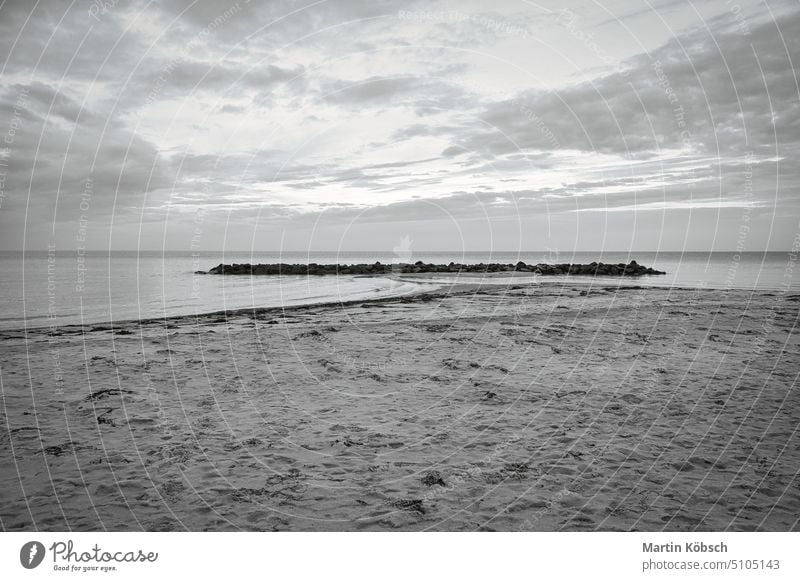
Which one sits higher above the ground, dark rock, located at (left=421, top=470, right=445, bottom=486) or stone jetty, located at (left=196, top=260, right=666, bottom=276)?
stone jetty, located at (left=196, top=260, right=666, bottom=276)

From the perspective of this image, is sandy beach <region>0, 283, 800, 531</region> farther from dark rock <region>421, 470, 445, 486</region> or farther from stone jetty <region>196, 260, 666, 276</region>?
stone jetty <region>196, 260, 666, 276</region>

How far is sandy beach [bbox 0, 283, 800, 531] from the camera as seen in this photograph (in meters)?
5.59

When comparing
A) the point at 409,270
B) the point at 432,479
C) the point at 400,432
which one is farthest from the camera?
the point at 409,270

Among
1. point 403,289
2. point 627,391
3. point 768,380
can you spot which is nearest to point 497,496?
point 627,391

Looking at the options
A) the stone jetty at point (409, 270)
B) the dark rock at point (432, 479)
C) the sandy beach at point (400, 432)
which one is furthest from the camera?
the stone jetty at point (409, 270)

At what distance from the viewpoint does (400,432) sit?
7.80m

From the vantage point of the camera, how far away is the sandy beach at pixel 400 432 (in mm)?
5594

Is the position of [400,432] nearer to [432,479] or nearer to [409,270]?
[432,479]

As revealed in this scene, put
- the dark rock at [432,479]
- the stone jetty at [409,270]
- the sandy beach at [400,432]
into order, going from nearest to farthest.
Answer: the sandy beach at [400,432] < the dark rock at [432,479] < the stone jetty at [409,270]

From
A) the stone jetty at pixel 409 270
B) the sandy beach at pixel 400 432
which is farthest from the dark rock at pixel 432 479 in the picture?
the stone jetty at pixel 409 270

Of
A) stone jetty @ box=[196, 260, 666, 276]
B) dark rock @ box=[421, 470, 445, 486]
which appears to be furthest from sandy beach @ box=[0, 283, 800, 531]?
stone jetty @ box=[196, 260, 666, 276]

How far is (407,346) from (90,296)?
22711mm

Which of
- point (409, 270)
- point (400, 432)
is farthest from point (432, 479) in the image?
point (409, 270)

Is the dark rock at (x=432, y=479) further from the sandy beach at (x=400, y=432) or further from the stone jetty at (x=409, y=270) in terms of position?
the stone jetty at (x=409, y=270)
